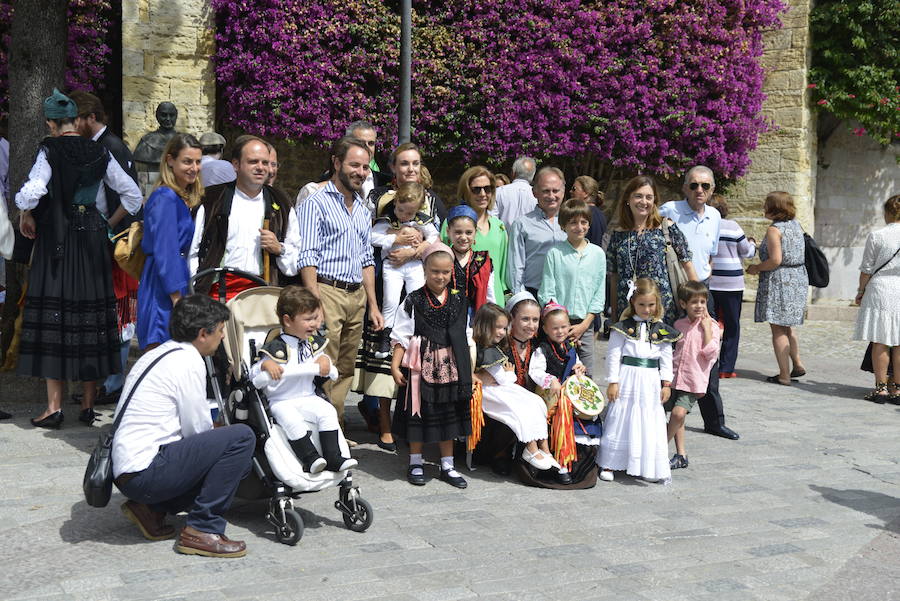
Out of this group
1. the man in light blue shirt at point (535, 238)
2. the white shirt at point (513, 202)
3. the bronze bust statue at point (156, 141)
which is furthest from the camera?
the bronze bust statue at point (156, 141)

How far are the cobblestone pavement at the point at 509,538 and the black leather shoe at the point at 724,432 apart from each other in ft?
0.78

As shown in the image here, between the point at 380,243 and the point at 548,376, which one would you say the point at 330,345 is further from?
the point at 548,376

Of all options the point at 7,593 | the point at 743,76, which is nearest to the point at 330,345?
the point at 7,593

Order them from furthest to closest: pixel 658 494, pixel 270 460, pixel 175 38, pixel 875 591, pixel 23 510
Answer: pixel 175 38, pixel 658 494, pixel 23 510, pixel 270 460, pixel 875 591

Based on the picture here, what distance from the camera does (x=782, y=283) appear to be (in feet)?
32.3

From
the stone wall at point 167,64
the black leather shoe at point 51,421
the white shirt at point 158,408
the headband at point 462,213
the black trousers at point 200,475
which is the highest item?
the stone wall at point 167,64

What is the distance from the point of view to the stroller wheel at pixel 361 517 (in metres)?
5.00

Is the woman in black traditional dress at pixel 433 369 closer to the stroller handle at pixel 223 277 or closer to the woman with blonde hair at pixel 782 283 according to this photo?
the stroller handle at pixel 223 277

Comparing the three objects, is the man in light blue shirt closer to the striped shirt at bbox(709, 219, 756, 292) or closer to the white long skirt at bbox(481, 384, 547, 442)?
the white long skirt at bbox(481, 384, 547, 442)

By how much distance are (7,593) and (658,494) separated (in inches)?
136

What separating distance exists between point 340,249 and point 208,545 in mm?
2281

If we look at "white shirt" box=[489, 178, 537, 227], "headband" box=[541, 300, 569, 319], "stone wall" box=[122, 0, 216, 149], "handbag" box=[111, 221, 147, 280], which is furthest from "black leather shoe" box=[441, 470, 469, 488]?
"stone wall" box=[122, 0, 216, 149]

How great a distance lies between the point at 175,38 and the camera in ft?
46.1

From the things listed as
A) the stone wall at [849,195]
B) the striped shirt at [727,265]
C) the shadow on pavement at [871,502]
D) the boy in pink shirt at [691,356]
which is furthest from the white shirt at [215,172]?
the stone wall at [849,195]
